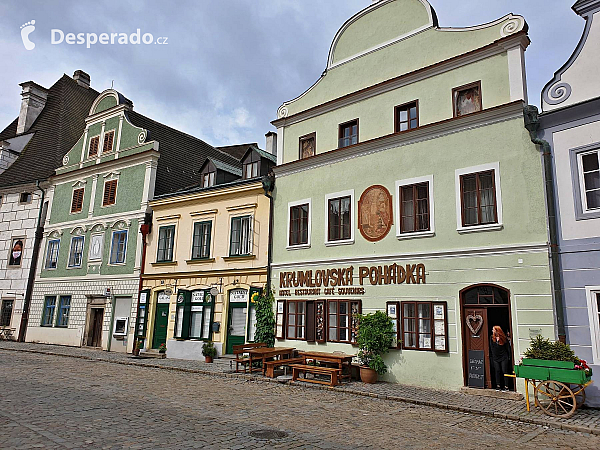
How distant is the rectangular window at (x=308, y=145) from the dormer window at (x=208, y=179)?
574 centimetres

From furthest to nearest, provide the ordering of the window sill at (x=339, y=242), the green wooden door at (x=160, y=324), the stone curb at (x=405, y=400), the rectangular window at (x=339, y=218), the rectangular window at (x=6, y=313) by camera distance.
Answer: the rectangular window at (x=6, y=313) < the green wooden door at (x=160, y=324) < the rectangular window at (x=339, y=218) < the window sill at (x=339, y=242) < the stone curb at (x=405, y=400)

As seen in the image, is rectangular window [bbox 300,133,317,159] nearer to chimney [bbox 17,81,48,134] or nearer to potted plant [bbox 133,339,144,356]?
potted plant [bbox 133,339,144,356]

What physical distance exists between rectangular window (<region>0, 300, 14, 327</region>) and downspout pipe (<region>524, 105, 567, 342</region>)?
2887 centimetres

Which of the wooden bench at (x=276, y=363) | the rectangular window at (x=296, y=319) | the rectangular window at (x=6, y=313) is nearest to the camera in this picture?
the wooden bench at (x=276, y=363)

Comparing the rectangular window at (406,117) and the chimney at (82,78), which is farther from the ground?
the chimney at (82,78)

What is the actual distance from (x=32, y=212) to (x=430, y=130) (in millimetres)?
25093

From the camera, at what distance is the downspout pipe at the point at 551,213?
448 inches

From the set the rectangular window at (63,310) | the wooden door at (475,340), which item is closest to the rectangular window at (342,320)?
the wooden door at (475,340)

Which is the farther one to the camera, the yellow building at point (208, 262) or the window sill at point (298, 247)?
the yellow building at point (208, 262)

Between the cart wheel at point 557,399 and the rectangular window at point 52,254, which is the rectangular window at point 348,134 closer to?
the cart wheel at point 557,399

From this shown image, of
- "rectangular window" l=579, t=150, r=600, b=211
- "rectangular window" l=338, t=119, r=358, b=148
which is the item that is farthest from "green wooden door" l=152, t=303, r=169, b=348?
"rectangular window" l=579, t=150, r=600, b=211

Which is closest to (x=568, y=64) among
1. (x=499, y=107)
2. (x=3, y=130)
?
(x=499, y=107)

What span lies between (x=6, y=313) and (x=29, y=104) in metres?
14.7

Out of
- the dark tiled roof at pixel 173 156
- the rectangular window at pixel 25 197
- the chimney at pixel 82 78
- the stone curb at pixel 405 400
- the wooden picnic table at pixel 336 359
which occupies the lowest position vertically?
the stone curb at pixel 405 400
